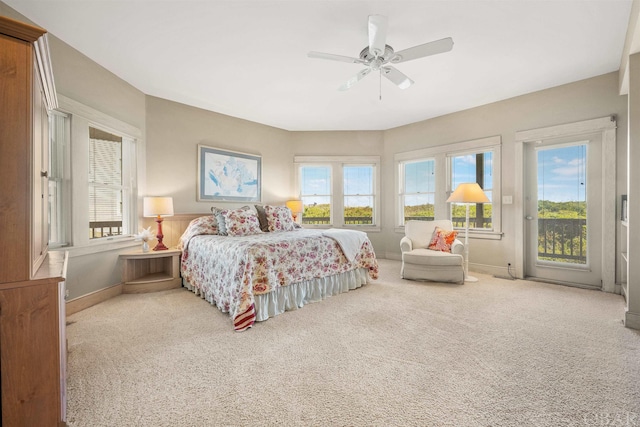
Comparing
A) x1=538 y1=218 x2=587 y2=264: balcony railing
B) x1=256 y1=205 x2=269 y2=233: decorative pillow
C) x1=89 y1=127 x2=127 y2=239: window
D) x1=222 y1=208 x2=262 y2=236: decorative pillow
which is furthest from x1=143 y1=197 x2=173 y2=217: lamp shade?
x1=538 y1=218 x2=587 y2=264: balcony railing

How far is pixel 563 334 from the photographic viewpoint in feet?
7.63

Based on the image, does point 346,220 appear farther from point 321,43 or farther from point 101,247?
point 101,247

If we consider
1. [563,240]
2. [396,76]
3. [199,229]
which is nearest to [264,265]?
[199,229]

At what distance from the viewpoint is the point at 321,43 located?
9.07 ft

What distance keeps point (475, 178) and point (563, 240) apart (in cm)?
147

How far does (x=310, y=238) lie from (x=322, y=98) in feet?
7.12

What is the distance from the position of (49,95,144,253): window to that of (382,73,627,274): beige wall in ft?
14.7

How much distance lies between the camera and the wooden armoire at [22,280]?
113 cm

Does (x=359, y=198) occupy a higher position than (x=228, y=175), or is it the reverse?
(x=228, y=175)

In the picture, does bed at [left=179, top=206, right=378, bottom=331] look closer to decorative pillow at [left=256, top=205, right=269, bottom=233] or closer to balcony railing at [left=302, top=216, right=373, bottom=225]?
decorative pillow at [left=256, top=205, right=269, bottom=233]

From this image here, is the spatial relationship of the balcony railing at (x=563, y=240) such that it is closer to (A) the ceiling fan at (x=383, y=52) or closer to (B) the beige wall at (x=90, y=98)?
(A) the ceiling fan at (x=383, y=52)

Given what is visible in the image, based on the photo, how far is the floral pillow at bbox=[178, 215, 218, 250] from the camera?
12.4 ft

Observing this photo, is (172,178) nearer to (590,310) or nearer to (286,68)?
(286,68)

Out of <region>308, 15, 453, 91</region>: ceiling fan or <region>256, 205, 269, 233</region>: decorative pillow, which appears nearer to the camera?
<region>308, 15, 453, 91</region>: ceiling fan
